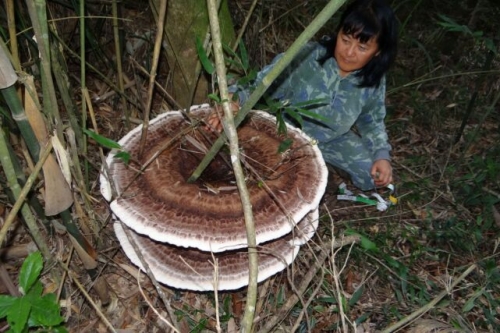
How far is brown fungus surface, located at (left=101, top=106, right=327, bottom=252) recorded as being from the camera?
169cm

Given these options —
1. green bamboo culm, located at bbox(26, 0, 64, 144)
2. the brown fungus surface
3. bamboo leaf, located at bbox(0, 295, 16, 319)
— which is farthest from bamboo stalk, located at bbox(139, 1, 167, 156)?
bamboo leaf, located at bbox(0, 295, 16, 319)

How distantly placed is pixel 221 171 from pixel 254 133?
26cm

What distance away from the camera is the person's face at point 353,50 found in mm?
2498

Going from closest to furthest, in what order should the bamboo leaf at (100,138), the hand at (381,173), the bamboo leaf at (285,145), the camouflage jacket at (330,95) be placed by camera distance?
the bamboo leaf at (100,138)
the bamboo leaf at (285,145)
the camouflage jacket at (330,95)
the hand at (381,173)

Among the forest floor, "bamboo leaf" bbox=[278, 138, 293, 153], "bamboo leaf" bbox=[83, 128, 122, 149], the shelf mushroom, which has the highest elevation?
"bamboo leaf" bbox=[83, 128, 122, 149]

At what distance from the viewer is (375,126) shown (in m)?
3.16

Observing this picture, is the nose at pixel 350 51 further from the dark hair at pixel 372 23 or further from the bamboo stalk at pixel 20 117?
the bamboo stalk at pixel 20 117

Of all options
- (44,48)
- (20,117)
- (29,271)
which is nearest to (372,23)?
(44,48)

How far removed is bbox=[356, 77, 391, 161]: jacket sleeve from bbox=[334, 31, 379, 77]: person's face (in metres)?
0.48

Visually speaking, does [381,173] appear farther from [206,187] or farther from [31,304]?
[31,304]

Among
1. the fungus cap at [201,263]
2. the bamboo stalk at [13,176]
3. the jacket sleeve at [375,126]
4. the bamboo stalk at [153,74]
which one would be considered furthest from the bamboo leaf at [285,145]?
the jacket sleeve at [375,126]

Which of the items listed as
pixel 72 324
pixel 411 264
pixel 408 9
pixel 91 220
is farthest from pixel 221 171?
pixel 408 9

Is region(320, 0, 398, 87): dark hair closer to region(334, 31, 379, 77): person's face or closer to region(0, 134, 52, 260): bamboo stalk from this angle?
region(334, 31, 379, 77): person's face

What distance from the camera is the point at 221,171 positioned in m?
2.09
